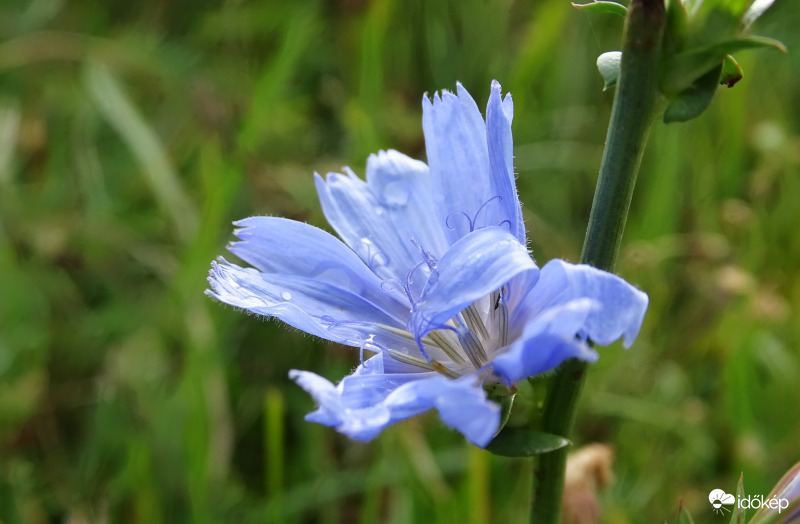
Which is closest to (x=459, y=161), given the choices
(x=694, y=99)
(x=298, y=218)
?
(x=694, y=99)

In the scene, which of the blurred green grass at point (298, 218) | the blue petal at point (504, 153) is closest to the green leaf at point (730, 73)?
the blue petal at point (504, 153)

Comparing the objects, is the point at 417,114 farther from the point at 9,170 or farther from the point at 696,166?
the point at 9,170

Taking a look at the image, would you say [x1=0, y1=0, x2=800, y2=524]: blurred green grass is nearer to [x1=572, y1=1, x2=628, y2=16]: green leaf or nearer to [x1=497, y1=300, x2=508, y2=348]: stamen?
[x1=497, y1=300, x2=508, y2=348]: stamen

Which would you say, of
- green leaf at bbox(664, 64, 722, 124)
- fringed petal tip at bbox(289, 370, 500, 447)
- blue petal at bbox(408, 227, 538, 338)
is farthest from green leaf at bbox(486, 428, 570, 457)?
green leaf at bbox(664, 64, 722, 124)

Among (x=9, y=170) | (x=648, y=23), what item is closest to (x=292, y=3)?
(x=9, y=170)

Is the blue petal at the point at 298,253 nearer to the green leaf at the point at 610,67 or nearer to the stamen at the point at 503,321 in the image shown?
the stamen at the point at 503,321
